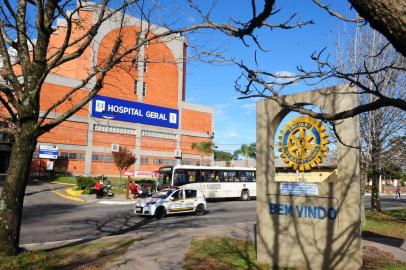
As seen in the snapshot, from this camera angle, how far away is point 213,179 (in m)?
31.9

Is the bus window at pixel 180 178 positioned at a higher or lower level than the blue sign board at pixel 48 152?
lower

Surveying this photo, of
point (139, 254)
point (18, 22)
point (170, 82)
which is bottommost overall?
point (139, 254)

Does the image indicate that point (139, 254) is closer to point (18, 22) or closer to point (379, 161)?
point (18, 22)

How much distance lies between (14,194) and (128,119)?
50963 mm

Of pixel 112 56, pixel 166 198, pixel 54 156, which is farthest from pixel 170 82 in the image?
pixel 112 56

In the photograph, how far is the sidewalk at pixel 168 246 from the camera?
889 cm

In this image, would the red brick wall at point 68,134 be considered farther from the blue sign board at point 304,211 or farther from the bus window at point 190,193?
the blue sign board at point 304,211


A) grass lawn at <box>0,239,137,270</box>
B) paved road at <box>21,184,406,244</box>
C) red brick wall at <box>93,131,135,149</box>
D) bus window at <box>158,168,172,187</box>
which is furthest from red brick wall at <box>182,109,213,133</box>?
grass lawn at <box>0,239,137,270</box>

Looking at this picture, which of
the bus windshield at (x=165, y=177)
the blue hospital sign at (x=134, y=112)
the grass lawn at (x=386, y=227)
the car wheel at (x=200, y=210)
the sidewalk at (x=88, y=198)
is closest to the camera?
the grass lawn at (x=386, y=227)

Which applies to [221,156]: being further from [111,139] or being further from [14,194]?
[14,194]

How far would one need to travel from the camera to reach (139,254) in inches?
387

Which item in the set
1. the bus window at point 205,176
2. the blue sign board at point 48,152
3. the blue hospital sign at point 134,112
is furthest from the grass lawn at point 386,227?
the blue hospital sign at point 134,112

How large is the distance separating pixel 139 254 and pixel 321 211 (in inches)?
180

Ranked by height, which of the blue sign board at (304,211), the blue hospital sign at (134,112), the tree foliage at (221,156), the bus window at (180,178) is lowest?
the blue sign board at (304,211)
